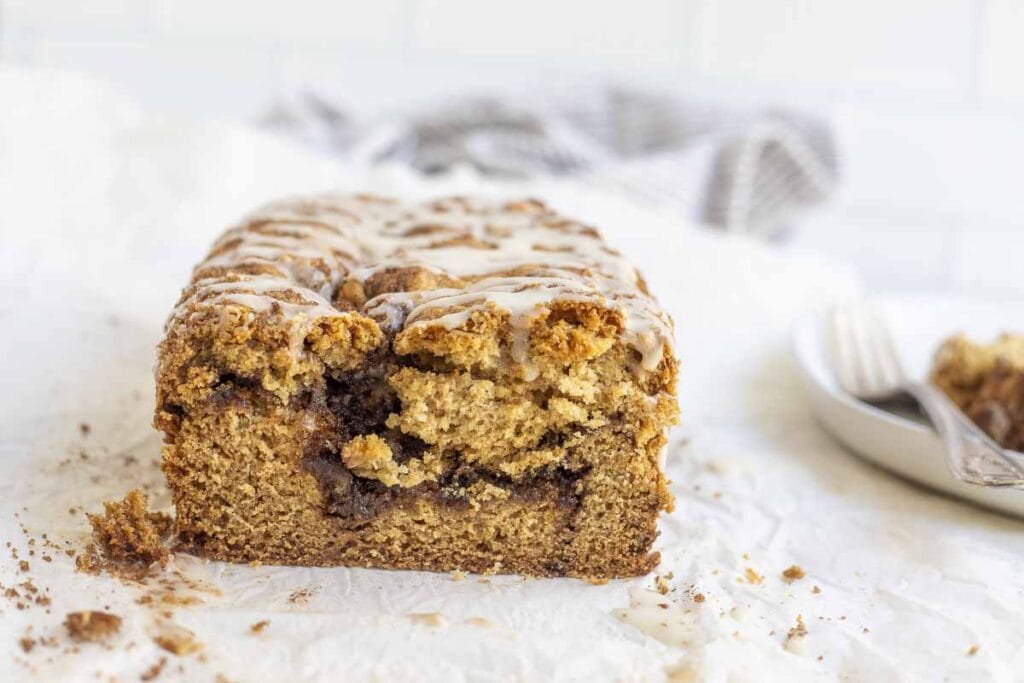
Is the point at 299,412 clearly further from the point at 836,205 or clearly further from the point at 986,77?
the point at 986,77

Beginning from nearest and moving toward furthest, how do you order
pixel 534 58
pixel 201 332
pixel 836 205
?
pixel 201 332 < pixel 534 58 < pixel 836 205

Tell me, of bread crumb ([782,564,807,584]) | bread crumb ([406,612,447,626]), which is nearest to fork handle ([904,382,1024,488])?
bread crumb ([782,564,807,584])

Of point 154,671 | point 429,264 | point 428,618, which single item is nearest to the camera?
point 154,671

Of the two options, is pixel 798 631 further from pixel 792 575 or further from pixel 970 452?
pixel 970 452

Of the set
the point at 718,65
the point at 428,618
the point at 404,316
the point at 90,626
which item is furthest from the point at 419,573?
the point at 718,65

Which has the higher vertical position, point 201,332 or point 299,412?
point 201,332

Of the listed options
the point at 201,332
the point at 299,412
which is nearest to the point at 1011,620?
the point at 299,412
